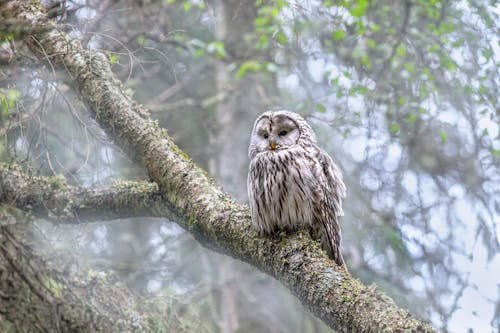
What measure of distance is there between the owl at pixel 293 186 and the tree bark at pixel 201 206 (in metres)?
0.16

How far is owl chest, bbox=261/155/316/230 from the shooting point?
3.57 m

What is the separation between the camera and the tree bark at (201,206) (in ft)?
9.02

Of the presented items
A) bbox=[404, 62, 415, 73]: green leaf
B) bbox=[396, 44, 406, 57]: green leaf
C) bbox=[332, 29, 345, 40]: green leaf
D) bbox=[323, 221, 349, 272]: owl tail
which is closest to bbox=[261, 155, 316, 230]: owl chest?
bbox=[323, 221, 349, 272]: owl tail

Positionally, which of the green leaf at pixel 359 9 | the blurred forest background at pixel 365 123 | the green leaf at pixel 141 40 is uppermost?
the green leaf at pixel 141 40

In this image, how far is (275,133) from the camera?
13.8 feet

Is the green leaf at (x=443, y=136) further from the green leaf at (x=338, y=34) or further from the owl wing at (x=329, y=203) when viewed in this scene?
the owl wing at (x=329, y=203)

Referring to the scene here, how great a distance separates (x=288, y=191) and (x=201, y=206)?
1.84 feet

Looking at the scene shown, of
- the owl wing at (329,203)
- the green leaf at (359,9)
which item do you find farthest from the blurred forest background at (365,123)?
the owl wing at (329,203)

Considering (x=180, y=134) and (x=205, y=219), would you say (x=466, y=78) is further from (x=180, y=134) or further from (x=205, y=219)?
(x=205, y=219)

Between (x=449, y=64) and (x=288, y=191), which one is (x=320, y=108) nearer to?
(x=449, y=64)

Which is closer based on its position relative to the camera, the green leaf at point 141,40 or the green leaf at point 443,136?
the green leaf at point 141,40

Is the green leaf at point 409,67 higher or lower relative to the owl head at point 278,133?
lower

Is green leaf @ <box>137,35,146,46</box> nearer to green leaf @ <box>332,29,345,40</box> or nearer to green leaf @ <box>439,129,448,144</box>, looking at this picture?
green leaf @ <box>332,29,345,40</box>

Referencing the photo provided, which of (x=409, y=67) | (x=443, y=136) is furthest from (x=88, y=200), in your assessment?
(x=409, y=67)
